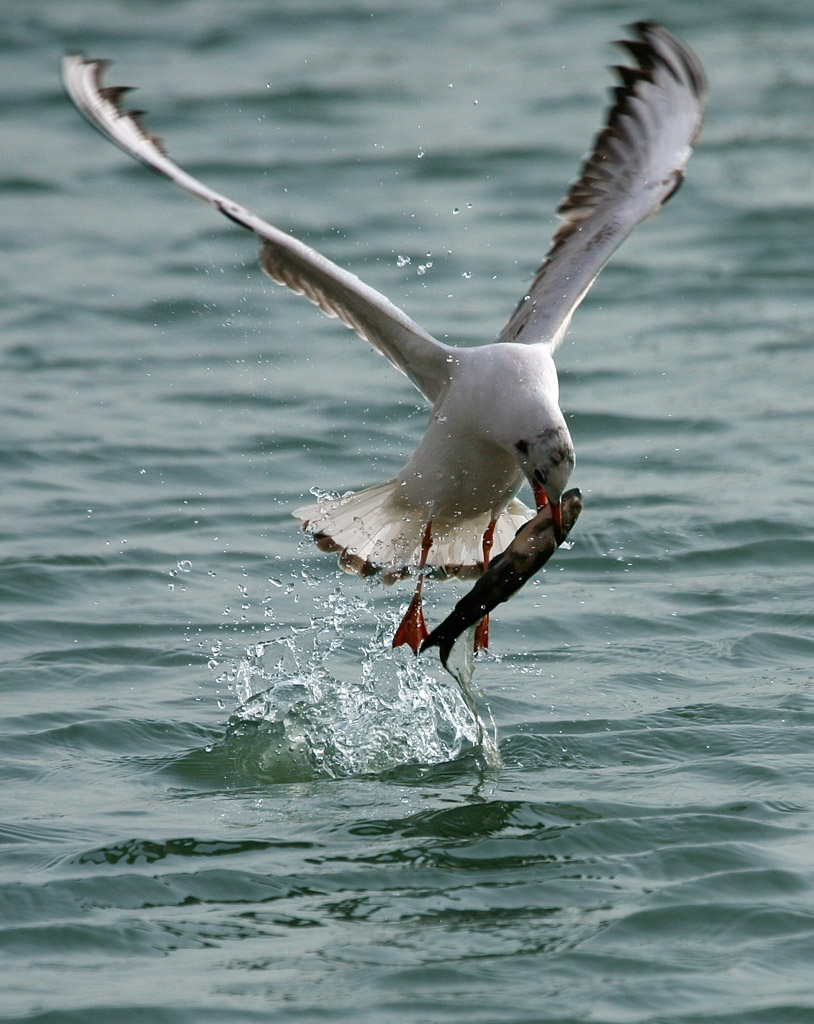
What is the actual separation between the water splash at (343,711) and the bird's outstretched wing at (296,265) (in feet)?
3.92

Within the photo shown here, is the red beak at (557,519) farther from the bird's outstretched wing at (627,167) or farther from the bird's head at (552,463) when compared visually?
the bird's outstretched wing at (627,167)

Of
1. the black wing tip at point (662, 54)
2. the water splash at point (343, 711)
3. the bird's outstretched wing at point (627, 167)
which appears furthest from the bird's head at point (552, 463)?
the black wing tip at point (662, 54)

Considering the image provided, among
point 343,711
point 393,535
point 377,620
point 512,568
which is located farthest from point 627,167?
point 343,711

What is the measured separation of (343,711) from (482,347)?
1545 millimetres

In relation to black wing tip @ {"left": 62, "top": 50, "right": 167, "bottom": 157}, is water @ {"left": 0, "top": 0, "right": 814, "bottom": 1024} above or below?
below

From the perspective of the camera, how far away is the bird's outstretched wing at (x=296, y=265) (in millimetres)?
6582

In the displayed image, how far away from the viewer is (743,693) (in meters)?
7.08

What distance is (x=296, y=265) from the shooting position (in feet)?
22.7

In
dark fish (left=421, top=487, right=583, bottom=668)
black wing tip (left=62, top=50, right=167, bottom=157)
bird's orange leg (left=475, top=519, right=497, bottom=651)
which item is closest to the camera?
dark fish (left=421, top=487, right=583, bottom=668)

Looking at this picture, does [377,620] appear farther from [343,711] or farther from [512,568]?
[512,568]

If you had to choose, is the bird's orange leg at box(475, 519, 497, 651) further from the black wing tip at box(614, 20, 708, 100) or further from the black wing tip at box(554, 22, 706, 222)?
the black wing tip at box(614, 20, 708, 100)

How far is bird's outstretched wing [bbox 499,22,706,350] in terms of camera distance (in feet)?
23.9

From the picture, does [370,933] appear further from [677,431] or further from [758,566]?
[677,431]

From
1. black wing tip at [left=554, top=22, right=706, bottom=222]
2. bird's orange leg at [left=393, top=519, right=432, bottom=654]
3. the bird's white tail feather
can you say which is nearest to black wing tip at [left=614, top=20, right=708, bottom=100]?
black wing tip at [left=554, top=22, right=706, bottom=222]
